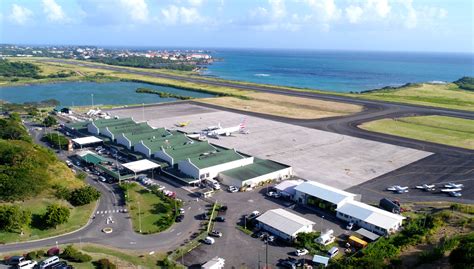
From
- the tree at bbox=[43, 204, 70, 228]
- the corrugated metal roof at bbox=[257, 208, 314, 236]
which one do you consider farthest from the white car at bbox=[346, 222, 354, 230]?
the tree at bbox=[43, 204, 70, 228]

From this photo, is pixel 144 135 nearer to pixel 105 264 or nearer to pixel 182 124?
pixel 182 124

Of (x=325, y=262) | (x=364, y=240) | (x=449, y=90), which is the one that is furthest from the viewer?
(x=449, y=90)

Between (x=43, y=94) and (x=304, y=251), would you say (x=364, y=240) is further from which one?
(x=43, y=94)

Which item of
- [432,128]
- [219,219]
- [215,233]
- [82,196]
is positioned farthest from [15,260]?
[432,128]

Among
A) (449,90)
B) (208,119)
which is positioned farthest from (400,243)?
(449,90)

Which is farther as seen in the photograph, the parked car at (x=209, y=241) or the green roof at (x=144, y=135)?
the green roof at (x=144, y=135)

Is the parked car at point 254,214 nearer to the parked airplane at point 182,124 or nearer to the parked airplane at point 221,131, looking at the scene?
the parked airplane at point 221,131

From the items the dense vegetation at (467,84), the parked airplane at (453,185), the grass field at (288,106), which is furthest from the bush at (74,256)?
the dense vegetation at (467,84)
